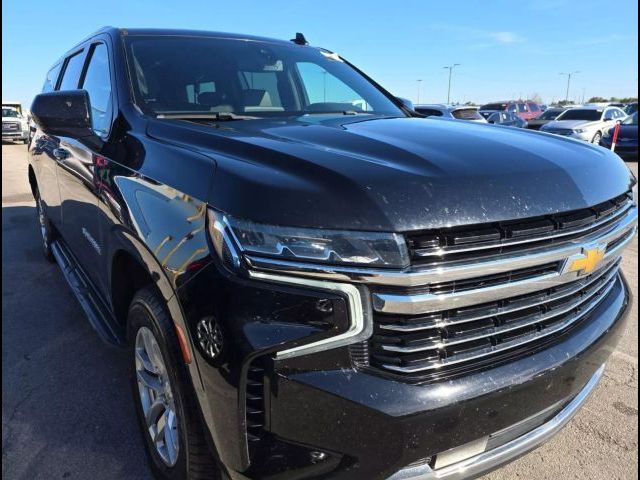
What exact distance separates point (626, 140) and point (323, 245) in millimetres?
18277

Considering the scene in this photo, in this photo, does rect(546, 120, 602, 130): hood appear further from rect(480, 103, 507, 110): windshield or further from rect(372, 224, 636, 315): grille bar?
rect(372, 224, 636, 315): grille bar

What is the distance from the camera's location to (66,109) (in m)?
2.51

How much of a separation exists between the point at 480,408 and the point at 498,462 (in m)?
0.34

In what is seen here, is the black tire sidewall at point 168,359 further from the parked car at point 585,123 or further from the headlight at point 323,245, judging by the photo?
the parked car at point 585,123

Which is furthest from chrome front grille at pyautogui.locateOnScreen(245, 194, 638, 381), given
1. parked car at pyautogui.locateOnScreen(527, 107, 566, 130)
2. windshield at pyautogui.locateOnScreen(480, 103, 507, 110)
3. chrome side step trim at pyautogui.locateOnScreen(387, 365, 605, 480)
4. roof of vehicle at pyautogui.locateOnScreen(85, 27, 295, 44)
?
windshield at pyautogui.locateOnScreen(480, 103, 507, 110)

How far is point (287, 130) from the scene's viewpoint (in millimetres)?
2150

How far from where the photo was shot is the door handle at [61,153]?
3.28 meters

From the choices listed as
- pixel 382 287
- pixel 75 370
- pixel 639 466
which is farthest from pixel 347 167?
pixel 75 370

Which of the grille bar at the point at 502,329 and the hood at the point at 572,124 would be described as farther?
the hood at the point at 572,124

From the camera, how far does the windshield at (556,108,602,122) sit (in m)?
17.8

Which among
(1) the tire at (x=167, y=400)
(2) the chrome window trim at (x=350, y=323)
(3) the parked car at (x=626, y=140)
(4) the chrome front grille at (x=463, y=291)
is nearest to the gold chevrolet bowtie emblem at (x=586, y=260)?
(4) the chrome front grille at (x=463, y=291)

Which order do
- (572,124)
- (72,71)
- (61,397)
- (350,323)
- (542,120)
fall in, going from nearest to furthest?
(350,323), (61,397), (72,71), (572,124), (542,120)

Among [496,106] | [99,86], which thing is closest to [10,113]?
[496,106]

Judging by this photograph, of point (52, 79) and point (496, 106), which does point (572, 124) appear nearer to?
point (496, 106)
